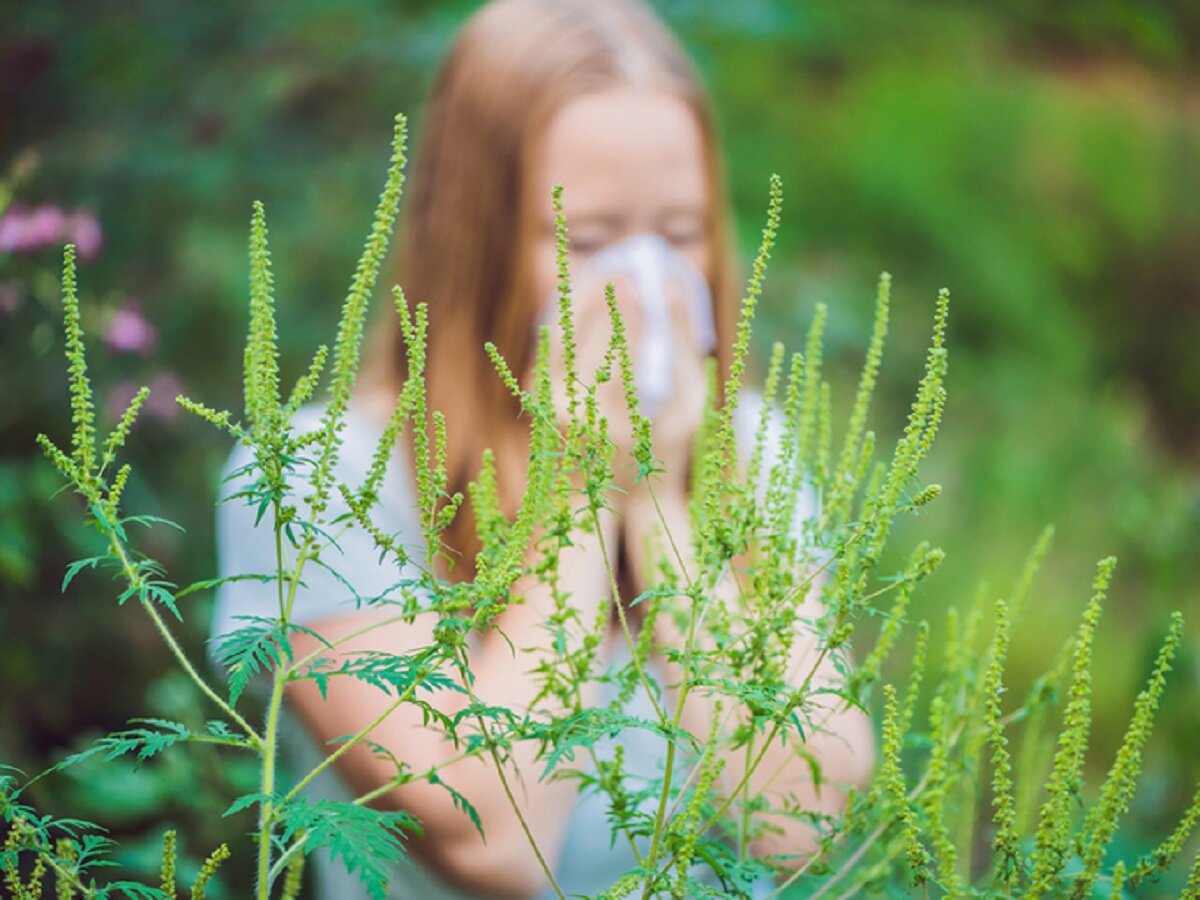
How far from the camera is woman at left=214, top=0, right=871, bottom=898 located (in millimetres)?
1468

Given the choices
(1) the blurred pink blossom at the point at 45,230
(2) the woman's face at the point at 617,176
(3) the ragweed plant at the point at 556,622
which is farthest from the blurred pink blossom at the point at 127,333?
(3) the ragweed plant at the point at 556,622

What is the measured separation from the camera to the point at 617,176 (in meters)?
1.75

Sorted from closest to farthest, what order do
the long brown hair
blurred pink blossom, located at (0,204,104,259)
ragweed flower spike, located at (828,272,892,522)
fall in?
1. ragweed flower spike, located at (828,272,892,522)
2. the long brown hair
3. blurred pink blossom, located at (0,204,104,259)

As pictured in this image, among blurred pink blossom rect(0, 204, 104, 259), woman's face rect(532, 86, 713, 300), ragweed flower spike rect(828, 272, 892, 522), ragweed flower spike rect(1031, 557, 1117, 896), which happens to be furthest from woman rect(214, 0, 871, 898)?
blurred pink blossom rect(0, 204, 104, 259)

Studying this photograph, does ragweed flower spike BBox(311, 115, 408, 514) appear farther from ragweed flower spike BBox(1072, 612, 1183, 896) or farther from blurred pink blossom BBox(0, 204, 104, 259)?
blurred pink blossom BBox(0, 204, 104, 259)

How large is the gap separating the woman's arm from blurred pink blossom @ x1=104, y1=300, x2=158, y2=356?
4.01ft

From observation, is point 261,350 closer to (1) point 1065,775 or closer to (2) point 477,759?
(1) point 1065,775

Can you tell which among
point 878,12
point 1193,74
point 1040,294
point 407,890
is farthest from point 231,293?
point 1193,74

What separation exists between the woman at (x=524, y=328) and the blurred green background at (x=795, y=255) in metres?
0.69

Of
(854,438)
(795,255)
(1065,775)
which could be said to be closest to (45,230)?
(854,438)

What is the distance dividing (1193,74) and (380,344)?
570cm

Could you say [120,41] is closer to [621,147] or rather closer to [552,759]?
[621,147]

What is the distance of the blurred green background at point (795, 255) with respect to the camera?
2709 mm

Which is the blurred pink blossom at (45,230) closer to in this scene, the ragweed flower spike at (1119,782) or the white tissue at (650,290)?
the white tissue at (650,290)
